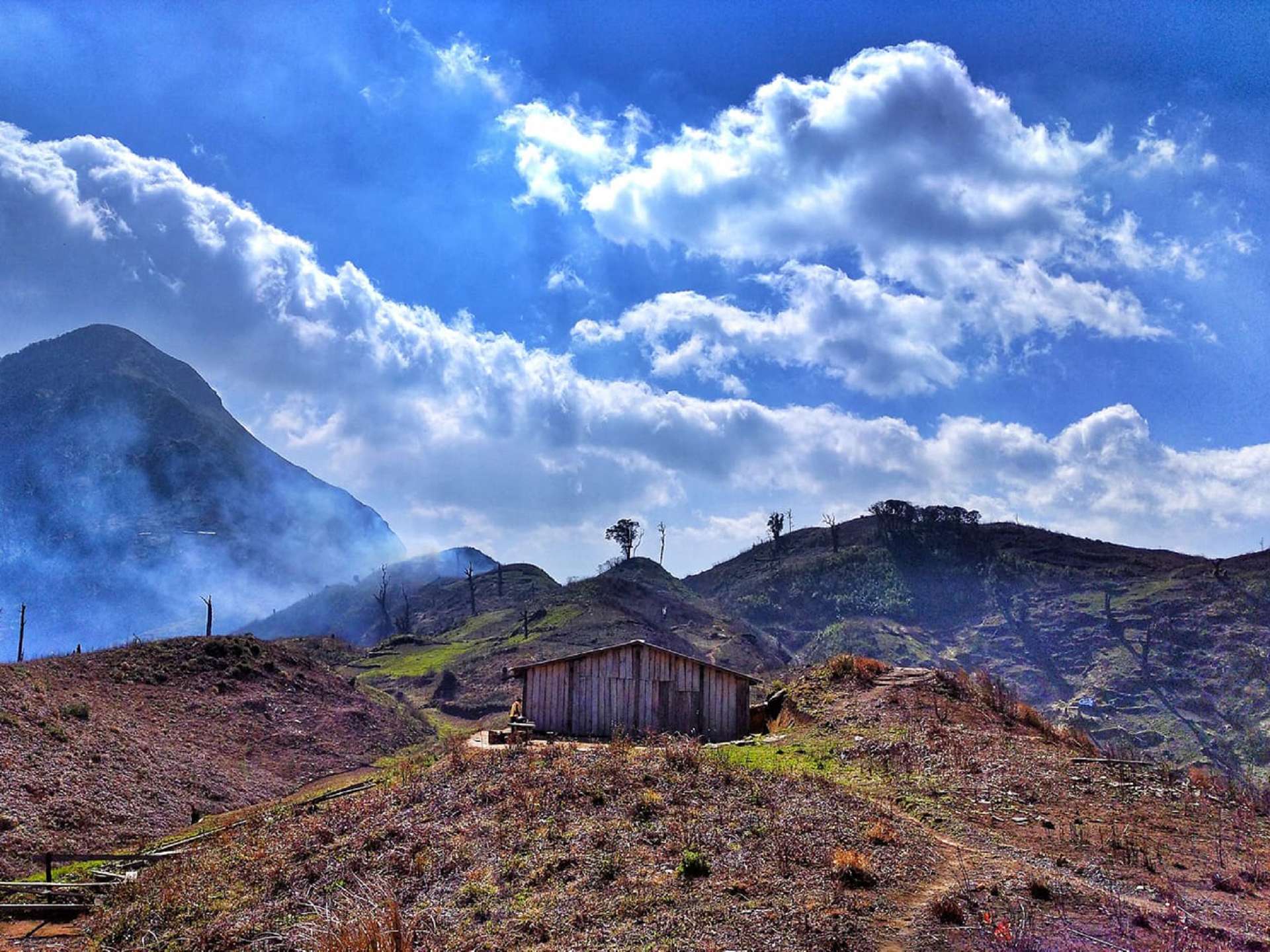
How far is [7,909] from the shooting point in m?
16.6

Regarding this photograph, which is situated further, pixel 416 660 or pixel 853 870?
pixel 416 660

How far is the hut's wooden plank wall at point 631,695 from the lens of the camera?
29.4m

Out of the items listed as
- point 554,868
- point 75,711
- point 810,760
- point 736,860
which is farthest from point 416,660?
point 736,860

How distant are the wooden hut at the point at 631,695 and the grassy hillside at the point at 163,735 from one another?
46.4 feet

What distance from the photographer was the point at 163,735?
120 feet

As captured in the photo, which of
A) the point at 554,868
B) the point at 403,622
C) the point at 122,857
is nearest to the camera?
the point at 554,868

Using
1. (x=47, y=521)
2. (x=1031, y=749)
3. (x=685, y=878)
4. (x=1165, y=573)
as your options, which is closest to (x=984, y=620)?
(x=1165, y=573)

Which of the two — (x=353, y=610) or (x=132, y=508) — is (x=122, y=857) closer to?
(x=353, y=610)

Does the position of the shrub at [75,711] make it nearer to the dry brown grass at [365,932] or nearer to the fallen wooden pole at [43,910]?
the fallen wooden pole at [43,910]

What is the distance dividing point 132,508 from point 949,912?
488 ft

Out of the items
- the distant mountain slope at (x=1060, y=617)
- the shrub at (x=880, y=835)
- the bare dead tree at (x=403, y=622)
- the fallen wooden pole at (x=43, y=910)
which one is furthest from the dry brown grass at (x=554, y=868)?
the bare dead tree at (x=403, y=622)

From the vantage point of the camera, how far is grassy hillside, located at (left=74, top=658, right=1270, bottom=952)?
1031cm

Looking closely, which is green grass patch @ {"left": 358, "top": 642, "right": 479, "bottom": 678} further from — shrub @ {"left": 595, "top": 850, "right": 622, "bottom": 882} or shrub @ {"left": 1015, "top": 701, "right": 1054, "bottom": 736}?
shrub @ {"left": 595, "top": 850, "right": 622, "bottom": 882}

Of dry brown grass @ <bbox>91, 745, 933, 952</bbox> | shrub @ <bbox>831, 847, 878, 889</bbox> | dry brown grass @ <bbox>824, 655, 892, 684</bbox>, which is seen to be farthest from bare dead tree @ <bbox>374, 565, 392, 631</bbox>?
shrub @ <bbox>831, 847, 878, 889</bbox>
